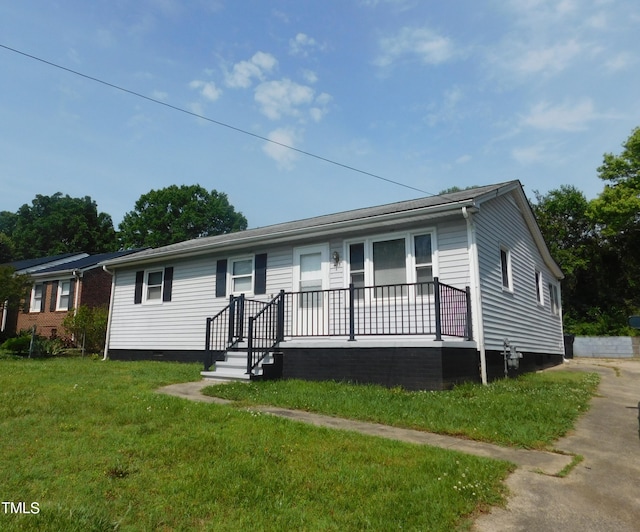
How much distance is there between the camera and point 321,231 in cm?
1102

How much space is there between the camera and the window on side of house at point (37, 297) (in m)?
23.7

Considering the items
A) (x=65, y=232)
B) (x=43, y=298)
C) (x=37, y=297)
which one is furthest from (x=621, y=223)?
(x=65, y=232)

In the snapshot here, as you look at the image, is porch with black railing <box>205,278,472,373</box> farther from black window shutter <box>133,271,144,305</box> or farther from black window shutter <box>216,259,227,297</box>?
black window shutter <box>133,271,144,305</box>

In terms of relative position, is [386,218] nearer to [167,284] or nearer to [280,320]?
[280,320]

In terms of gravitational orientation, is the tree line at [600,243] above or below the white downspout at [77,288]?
above

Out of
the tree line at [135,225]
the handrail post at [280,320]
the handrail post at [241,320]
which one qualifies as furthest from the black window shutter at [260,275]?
the tree line at [135,225]

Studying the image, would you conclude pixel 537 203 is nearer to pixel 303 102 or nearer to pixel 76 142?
pixel 303 102

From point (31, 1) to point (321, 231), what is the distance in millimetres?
6842

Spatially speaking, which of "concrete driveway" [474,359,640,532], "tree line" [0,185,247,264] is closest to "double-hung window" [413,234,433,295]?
"concrete driveway" [474,359,640,532]

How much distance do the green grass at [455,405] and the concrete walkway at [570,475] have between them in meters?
0.24

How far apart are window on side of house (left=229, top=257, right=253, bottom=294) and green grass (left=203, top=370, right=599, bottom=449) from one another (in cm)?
416

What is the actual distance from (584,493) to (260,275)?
9.63 metres

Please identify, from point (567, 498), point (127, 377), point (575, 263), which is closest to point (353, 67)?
point (127, 377)

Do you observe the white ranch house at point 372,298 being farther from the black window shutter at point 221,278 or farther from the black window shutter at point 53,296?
the black window shutter at point 53,296
